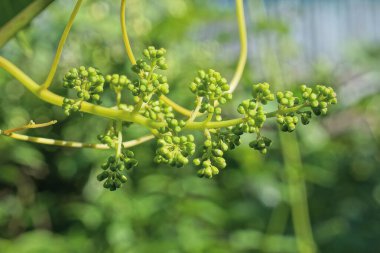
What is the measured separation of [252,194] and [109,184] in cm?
262

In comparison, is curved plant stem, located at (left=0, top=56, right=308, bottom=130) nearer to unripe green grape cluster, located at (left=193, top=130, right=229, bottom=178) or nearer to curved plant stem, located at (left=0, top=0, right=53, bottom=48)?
unripe green grape cluster, located at (left=193, top=130, right=229, bottom=178)

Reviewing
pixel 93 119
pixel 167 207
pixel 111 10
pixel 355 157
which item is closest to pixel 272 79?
pixel 167 207

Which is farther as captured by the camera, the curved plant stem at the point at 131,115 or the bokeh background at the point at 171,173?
the bokeh background at the point at 171,173

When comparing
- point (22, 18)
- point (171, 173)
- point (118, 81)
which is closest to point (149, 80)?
point (118, 81)

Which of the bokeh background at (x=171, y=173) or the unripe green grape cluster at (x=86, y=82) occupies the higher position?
the bokeh background at (x=171, y=173)

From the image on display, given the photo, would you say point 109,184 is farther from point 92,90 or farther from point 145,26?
point 145,26

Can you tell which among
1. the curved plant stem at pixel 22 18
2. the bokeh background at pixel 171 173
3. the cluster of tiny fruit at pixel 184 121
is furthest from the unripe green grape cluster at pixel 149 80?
the bokeh background at pixel 171 173

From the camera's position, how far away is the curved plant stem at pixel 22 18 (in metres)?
0.94

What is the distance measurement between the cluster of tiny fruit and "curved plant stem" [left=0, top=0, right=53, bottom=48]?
21 cm

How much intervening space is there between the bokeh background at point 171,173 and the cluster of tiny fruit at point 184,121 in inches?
52.9

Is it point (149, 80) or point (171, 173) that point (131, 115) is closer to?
point (149, 80)

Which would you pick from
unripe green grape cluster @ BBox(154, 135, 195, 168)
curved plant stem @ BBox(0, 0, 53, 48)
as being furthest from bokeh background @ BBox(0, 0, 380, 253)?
unripe green grape cluster @ BBox(154, 135, 195, 168)

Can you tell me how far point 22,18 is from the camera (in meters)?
0.95

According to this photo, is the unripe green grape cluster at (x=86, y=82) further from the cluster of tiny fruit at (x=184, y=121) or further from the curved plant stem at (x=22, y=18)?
the curved plant stem at (x=22, y=18)
